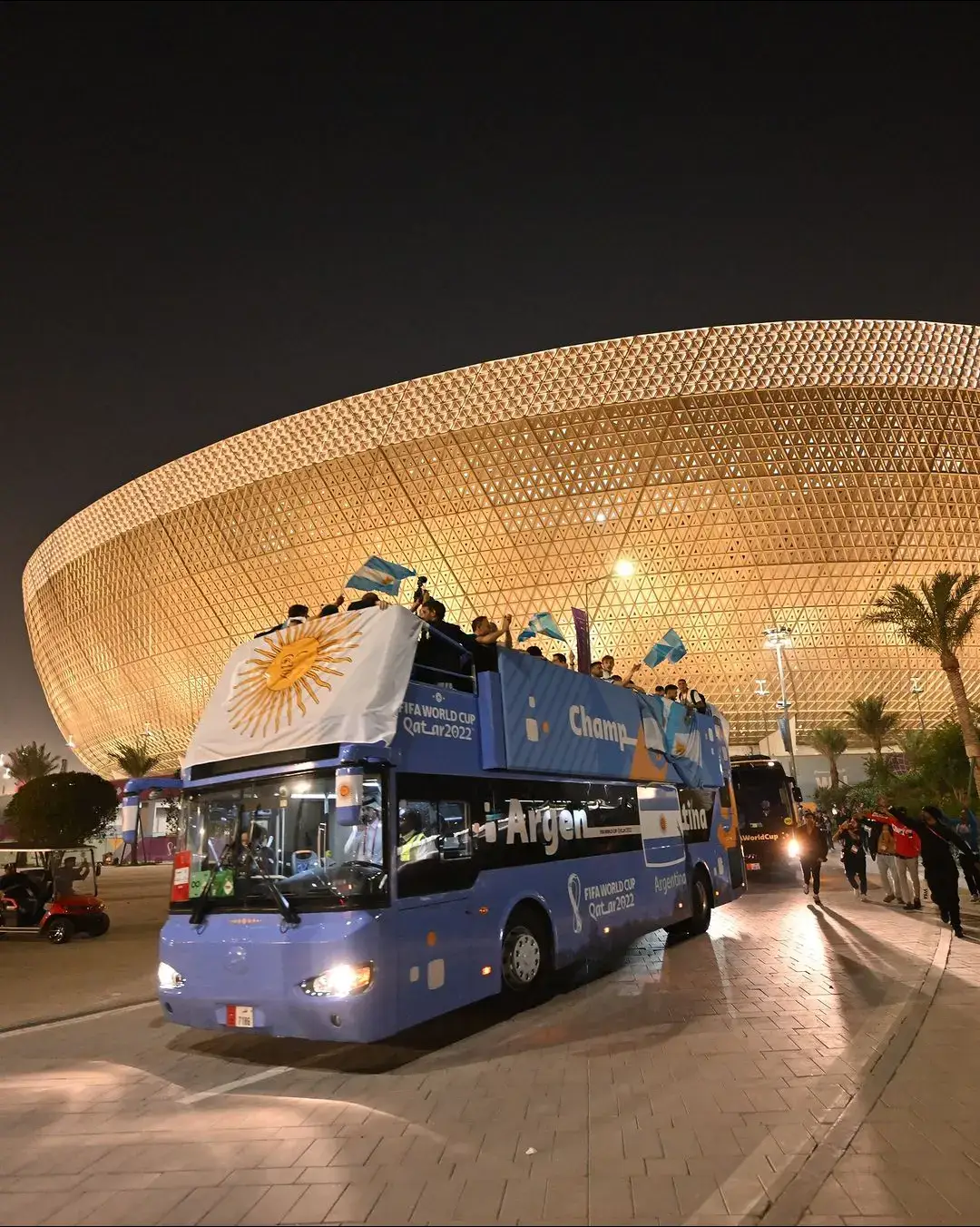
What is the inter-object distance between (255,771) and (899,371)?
151 feet

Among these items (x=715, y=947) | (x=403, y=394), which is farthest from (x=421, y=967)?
(x=403, y=394)

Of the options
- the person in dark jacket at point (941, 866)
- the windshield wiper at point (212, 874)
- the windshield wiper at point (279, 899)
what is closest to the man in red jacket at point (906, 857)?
the person in dark jacket at point (941, 866)

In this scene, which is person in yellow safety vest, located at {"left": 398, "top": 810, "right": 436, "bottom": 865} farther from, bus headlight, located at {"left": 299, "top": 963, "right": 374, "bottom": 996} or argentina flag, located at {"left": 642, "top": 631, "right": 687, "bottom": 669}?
argentina flag, located at {"left": 642, "top": 631, "right": 687, "bottom": 669}

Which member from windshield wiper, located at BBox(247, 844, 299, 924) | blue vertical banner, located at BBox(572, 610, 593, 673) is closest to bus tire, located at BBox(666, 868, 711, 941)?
blue vertical banner, located at BBox(572, 610, 593, 673)

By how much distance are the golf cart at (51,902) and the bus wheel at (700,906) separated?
10116mm

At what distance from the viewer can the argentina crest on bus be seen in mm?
5793

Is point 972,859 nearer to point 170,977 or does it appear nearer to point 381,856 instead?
point 381,856

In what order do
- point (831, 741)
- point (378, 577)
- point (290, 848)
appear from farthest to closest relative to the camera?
point (831, 741)
point (378, 577)
point (290, 848)


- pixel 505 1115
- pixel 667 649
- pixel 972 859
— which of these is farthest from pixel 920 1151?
pixel 972 859

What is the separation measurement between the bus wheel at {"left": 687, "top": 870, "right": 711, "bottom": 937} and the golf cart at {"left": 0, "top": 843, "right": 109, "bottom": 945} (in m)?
10.1

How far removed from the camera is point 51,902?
46.6ft

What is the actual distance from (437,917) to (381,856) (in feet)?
2.73

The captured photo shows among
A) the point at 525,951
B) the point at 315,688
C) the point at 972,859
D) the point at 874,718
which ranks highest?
the point at 874,718

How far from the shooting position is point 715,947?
1045cm
